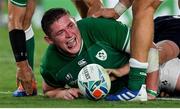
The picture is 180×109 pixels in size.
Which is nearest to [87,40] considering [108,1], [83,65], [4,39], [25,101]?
[83,65]

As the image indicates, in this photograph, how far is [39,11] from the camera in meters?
21.0

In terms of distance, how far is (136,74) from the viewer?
25.0 ft

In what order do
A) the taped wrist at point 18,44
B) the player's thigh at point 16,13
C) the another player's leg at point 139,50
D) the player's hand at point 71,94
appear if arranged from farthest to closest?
1. the player's thigh at point 16,13
2. the taped wrist at point 18,44
3. the player's hand at point 71,94
4. the another player's leg at point 139,50

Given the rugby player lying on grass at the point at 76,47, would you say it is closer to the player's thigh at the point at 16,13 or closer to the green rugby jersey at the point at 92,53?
the green rugby jersey at the point at 92,53

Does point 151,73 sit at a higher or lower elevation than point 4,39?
higher

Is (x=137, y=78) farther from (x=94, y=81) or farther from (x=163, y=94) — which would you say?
(x=163, y=94)

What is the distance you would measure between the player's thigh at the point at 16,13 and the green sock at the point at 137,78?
1.31 m

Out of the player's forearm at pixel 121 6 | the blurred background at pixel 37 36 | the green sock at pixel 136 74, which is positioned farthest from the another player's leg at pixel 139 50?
the blurred background at pixel 37 36

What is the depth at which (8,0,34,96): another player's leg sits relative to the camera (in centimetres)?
802

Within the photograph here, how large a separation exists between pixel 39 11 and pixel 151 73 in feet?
43.7

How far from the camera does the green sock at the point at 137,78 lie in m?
7.58

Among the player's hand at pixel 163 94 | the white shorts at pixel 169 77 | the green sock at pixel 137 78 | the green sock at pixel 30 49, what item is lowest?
the player's hand at pixel 163 94

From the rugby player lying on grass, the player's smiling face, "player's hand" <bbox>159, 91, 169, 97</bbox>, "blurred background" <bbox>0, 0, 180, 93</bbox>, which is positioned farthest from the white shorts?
"blurred background" <bbox>0, 0, 180, 93</bbox>

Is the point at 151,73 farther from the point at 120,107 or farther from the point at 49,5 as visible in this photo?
the point at 49,5
